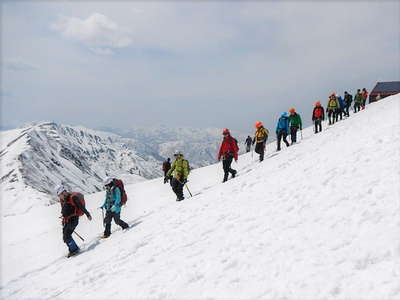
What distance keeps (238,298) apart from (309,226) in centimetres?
283

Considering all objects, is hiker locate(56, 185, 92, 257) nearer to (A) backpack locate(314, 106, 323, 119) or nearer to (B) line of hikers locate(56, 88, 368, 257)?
(B) line of hikers locate(56, 88, 368, 257)

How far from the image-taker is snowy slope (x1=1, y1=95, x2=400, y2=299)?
666 centimetres

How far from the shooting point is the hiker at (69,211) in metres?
13.3

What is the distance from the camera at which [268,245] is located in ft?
27.1

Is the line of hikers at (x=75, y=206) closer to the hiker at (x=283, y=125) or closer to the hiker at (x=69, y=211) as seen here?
the hiker at (x=69, y=211)

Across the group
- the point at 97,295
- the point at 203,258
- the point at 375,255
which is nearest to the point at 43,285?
the point at 97,295

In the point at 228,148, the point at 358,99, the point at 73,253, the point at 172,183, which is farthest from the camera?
the point at 358,99

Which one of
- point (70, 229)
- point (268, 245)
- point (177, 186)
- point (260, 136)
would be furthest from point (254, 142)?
point (268, 245)

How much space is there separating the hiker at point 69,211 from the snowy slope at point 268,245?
3.33 ft

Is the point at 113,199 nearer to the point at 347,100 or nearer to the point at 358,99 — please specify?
the point at 347,100

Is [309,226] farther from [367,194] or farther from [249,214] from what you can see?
[249,214]

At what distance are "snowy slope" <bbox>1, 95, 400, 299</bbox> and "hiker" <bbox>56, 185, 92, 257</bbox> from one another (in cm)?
101

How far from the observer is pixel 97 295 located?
873 centimetres

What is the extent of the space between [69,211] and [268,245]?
868cm
